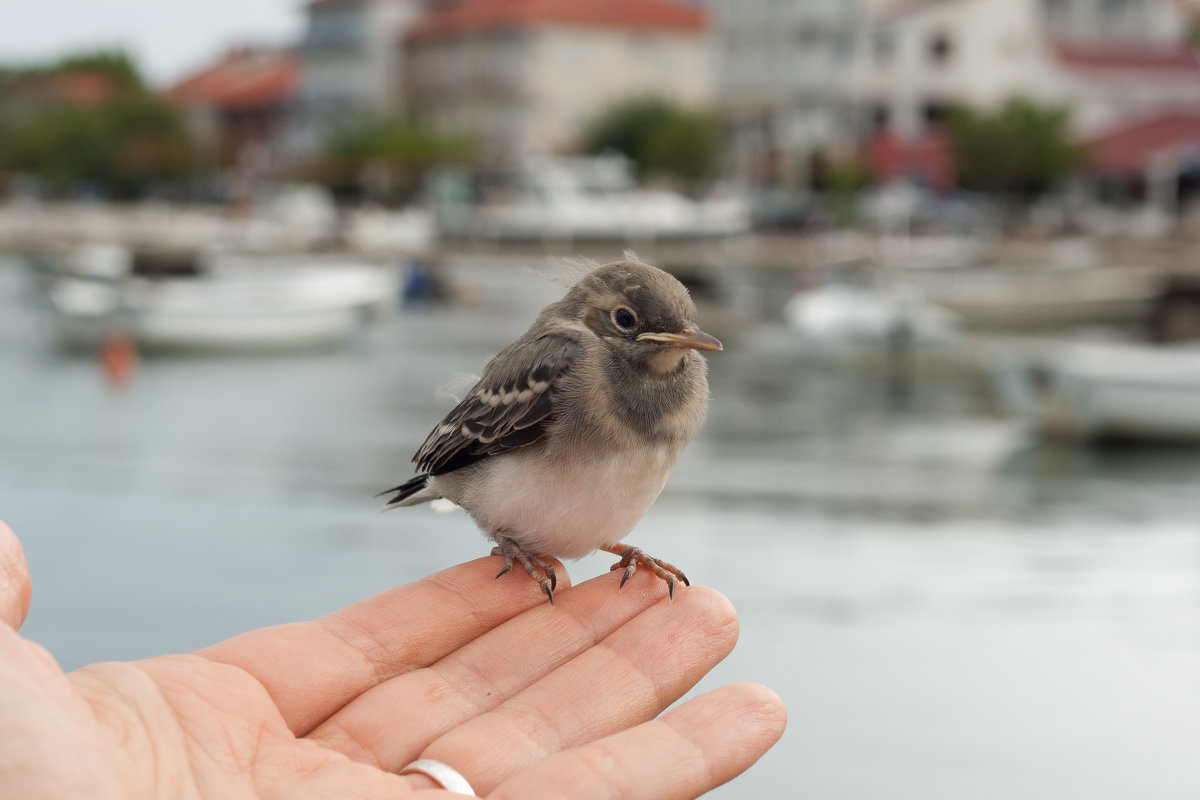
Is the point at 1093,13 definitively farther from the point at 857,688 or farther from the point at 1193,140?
the point at 857,688

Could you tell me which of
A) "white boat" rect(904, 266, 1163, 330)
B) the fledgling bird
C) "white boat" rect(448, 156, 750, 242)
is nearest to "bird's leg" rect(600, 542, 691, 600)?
the fledgling bird

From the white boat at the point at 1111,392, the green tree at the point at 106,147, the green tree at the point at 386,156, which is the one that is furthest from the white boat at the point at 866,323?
the green tree at the point at 106,147

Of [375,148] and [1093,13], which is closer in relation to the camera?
[375,148]

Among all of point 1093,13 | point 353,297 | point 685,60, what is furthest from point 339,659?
point 685,60

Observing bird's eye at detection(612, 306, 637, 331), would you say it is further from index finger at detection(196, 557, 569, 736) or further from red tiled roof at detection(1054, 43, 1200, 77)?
red tiled roof at detection(1054, 43, 1200, 77)

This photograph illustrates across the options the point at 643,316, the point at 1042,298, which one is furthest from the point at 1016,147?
the point at 643,316

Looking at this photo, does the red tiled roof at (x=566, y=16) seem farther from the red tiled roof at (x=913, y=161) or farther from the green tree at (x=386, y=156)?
the red tiled roof at (x=913, y=161)
